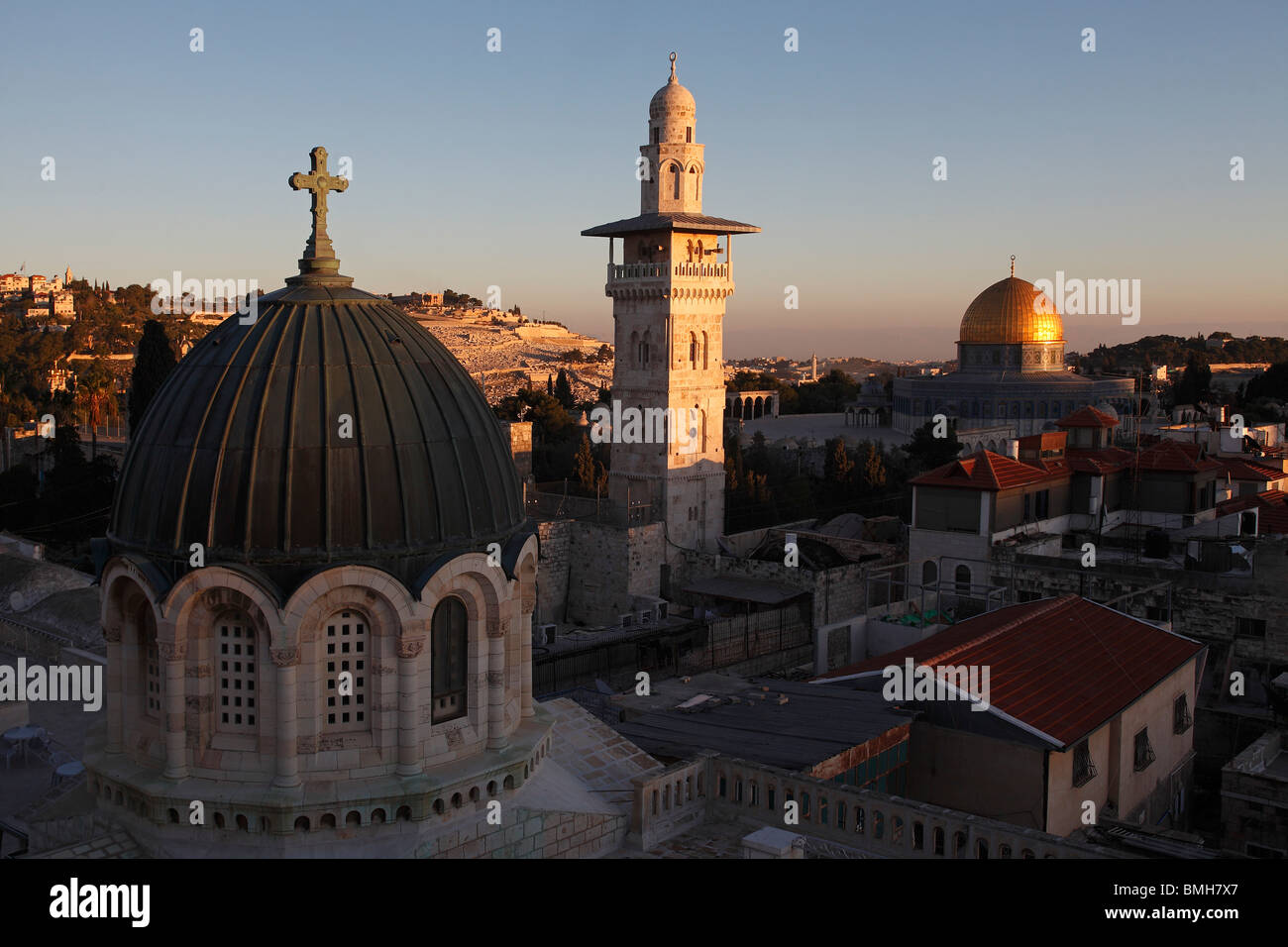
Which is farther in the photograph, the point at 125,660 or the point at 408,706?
the point at 125,660

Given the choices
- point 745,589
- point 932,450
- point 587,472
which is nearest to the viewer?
point 745,589

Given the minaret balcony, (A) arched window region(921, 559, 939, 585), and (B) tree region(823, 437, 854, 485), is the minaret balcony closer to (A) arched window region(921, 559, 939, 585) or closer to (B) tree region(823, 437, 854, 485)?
(B) tree region(823, 437, 854, 485)

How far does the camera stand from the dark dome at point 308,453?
11.3 m

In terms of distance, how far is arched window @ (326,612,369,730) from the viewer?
A: 11.5 metres

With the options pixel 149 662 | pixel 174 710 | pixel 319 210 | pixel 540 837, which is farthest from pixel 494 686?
pixel 319 210

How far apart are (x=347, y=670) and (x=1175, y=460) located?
31.8 meters

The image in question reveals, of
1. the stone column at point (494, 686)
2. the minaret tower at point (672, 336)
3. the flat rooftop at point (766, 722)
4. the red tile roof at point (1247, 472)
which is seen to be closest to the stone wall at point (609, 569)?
the minaret tower at point (672, 336)

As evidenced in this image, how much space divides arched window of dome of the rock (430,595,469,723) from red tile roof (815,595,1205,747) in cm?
725

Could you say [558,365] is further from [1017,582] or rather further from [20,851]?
[20,851]

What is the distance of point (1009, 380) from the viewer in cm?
7188

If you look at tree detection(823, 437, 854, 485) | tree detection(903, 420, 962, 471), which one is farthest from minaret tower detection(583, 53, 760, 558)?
tree detection(903, 420, 962, 471)

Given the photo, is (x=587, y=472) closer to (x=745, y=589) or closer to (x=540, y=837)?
(x=745, y=589)

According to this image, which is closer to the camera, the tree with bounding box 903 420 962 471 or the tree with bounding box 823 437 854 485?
the tree with bounding box 903 420 962 471

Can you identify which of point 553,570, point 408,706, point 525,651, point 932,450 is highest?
point 932,450
